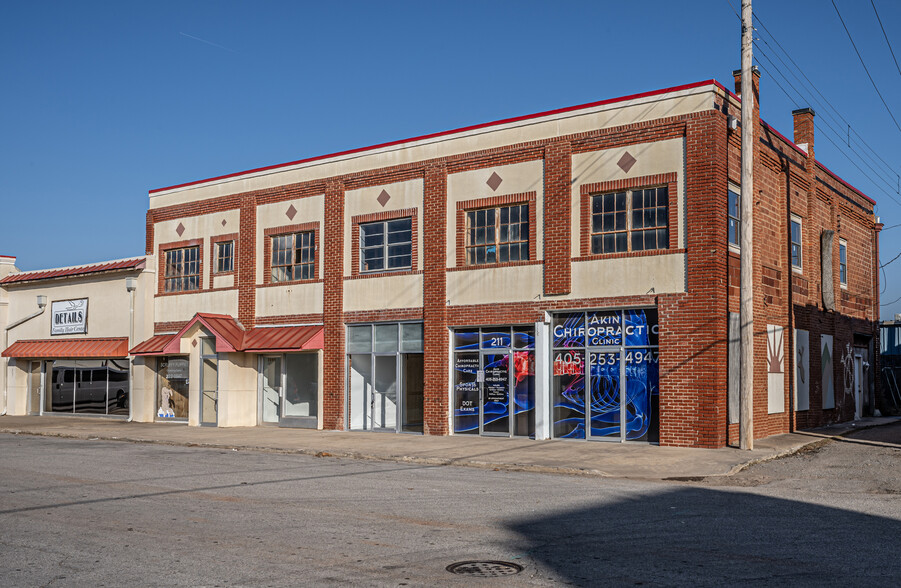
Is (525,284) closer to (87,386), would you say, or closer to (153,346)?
(153,346)

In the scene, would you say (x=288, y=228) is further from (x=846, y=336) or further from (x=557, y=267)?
(x=846, y=336)

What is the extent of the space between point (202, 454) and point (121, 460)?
6.67 ft

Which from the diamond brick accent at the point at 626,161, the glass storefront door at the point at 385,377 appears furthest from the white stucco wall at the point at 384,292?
the diamond brick accent at the point at 626,161

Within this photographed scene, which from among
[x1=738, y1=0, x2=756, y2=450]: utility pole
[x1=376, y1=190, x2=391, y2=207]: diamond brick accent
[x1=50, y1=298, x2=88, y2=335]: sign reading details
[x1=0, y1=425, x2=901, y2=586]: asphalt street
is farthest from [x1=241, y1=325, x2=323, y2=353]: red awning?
[x1=738, y1=0, x2=756, y2=450]: utility pole

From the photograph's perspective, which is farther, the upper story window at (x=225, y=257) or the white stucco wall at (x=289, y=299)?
the upper story window at (x=225, y=257)

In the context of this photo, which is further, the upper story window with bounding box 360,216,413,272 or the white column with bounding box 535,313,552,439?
the upper story window with bounding box 360,216,413,272

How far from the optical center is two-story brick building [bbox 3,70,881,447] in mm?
19766

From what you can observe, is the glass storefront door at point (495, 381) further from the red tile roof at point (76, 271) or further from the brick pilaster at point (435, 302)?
the red tile roof at point (76, 271)

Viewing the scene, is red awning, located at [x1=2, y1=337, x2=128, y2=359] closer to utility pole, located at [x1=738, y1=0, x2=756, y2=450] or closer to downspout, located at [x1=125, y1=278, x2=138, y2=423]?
downspout, located at [x1=125, y1=278, x2=138, y2=423]

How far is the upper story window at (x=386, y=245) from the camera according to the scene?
80.4ft

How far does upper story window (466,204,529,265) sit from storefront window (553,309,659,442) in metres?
2.20

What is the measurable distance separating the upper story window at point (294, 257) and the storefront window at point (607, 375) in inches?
343

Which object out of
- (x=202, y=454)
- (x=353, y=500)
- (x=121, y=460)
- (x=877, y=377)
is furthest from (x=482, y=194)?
(x=877, y=377)

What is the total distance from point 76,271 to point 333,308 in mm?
12301
